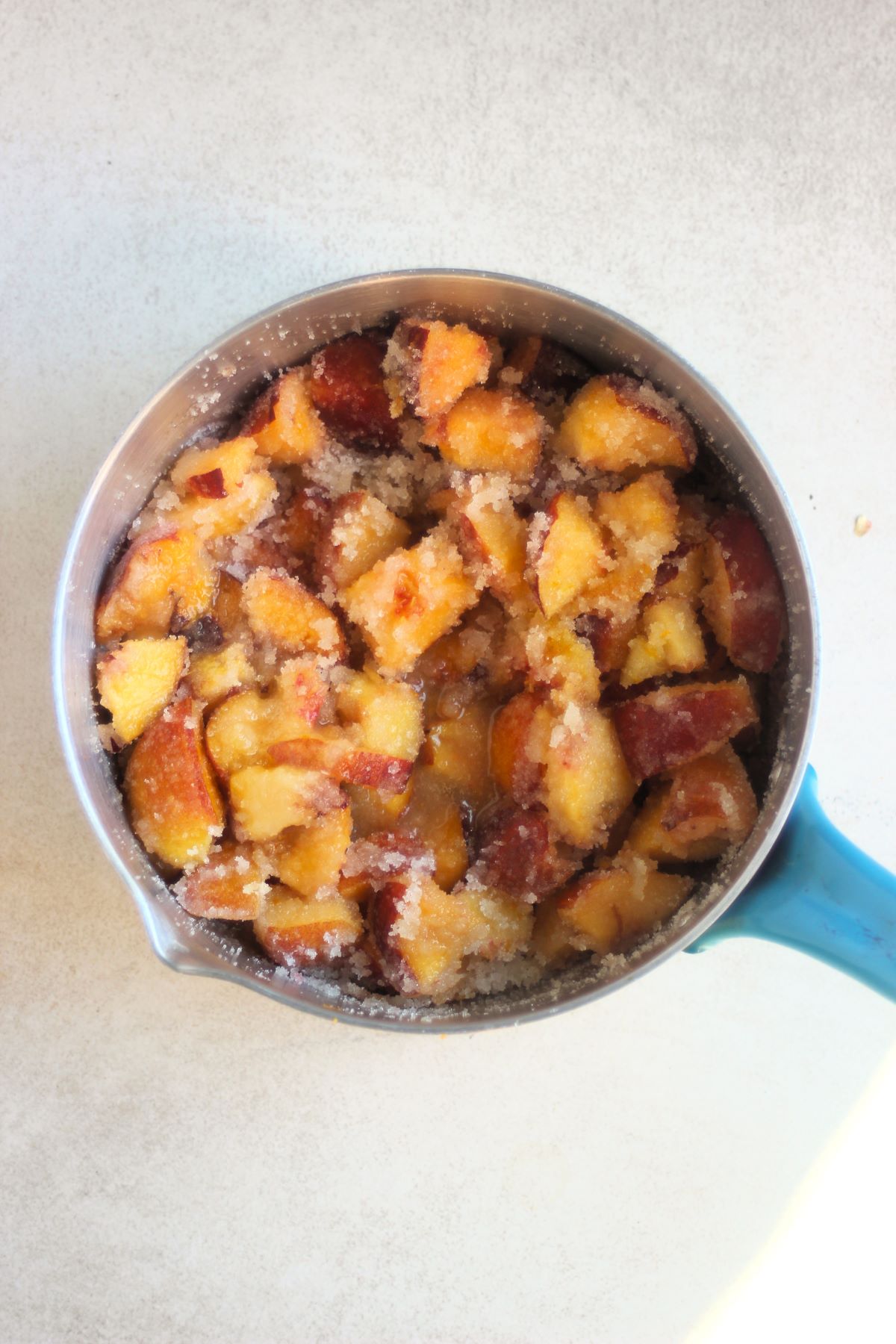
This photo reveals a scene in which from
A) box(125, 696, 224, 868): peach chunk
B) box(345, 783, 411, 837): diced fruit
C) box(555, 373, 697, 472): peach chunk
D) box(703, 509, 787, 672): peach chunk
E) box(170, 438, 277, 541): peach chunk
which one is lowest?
box(125, 696, 224, 868): peach chunk

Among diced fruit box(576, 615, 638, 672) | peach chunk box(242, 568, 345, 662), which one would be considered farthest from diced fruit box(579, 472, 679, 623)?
peach chunk box(242, 568, 345, 662)

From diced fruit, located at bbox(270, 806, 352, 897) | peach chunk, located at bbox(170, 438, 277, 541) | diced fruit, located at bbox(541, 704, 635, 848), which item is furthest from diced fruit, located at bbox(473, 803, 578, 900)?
peach chunk, located at bbox(170, 438, 277, 541)

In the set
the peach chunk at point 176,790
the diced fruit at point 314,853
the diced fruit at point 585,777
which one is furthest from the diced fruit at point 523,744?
the peach chunk at point 176,790

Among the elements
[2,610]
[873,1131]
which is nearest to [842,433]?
[873,1131]

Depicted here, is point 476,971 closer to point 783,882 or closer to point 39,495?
point 783,882

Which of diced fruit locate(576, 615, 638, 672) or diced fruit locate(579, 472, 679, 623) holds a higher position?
diced fruit locate(579, 472, 679, 623)

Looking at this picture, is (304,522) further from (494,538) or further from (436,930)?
(436,930)

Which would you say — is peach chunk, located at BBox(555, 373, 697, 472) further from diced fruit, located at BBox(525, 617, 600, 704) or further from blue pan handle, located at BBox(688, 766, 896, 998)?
blue pan handle, located at BBox(688, 766, 896, 998)

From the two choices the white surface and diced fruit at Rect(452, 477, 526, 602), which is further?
the white surface

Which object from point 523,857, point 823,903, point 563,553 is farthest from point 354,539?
point 823,903
